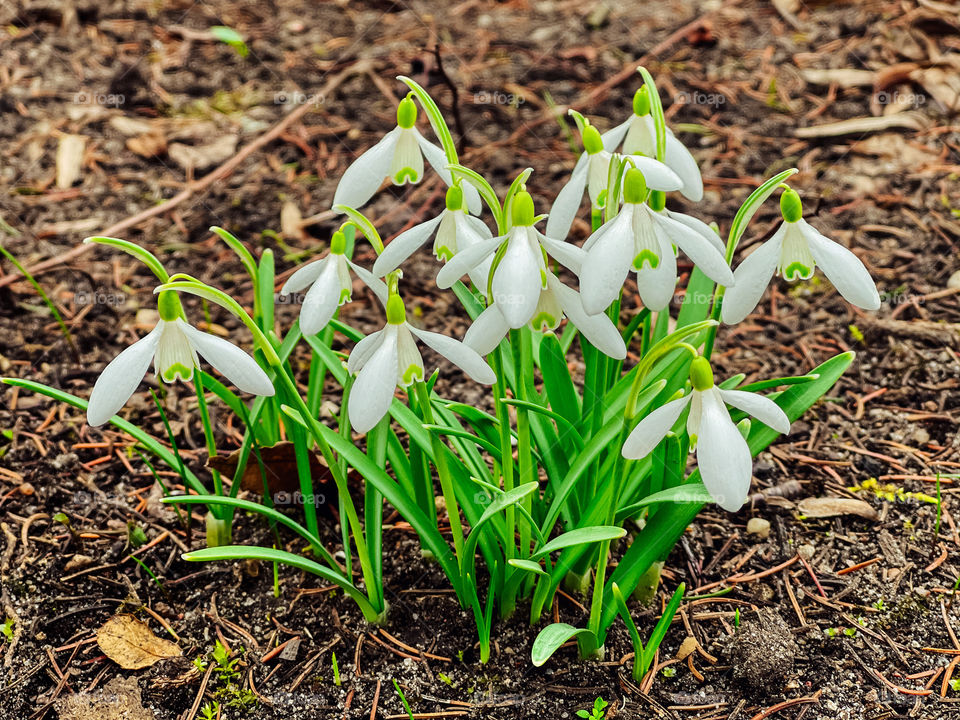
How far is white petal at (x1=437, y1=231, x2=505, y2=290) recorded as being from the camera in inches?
55.3

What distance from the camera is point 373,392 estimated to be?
1426 millimetres

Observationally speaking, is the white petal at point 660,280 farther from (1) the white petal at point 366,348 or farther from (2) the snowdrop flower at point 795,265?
(1) the white petal at point 366,348

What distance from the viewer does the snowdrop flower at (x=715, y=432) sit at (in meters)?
1.34

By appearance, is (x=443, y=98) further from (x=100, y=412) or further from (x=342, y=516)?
(x=100, y=412)

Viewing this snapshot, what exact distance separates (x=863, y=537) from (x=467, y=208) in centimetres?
135

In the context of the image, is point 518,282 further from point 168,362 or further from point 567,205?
point 168,362

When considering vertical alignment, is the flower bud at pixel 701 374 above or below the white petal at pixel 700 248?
below

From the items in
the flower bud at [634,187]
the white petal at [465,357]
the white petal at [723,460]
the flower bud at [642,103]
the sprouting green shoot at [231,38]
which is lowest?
Answer: the sprouting green shoot at [231,38]

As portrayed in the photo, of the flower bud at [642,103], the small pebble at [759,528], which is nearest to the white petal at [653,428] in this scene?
the flower bud at [642,103]

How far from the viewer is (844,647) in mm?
1966

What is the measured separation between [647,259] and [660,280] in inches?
3.5

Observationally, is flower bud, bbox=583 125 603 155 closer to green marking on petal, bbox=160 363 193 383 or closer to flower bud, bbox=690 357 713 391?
flower bud, bbox=690 357 713 391

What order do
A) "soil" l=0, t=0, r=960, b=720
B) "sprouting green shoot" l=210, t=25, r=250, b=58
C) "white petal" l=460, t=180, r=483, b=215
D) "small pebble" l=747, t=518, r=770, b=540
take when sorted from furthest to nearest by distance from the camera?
"sprouting green shoot" l=210, t=25, r=250, b=58, "small pebble" l=747, t=518, r=770, b=540, "soil" l=0, t=0, r=960, b=720, "white petal" l=460, t=180, r=483, b=215

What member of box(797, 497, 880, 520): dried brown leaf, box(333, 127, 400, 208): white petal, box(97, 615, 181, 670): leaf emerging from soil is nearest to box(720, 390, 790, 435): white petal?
box(333, 127, 400, 208): white petal
